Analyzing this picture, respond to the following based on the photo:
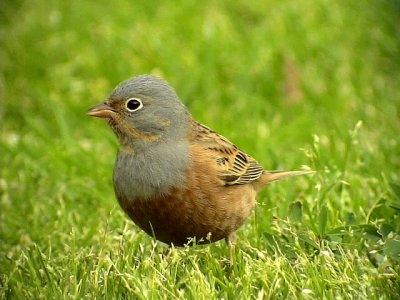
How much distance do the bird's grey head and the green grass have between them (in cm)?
54

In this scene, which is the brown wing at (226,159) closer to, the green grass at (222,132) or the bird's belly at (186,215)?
the bird's belly at (186,215)

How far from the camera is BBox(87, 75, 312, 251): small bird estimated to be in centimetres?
558

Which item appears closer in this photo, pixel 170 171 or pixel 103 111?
pixel 170 171

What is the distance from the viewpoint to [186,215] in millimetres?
5574

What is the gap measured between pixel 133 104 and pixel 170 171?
0.52 m

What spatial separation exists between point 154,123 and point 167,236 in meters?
0.66

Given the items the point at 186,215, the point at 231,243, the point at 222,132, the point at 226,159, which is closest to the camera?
the point at 186,215

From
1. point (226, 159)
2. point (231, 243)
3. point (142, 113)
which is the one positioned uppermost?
point (142, 113)

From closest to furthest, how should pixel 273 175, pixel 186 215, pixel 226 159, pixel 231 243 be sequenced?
pixel 186 215 → pixel 231 243 → pixel 226 159 → pixel 273 175

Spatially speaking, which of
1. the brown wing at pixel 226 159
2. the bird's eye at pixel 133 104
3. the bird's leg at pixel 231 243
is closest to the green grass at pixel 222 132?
the bird's leg at pixel 231 243

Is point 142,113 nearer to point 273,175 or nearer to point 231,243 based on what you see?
point 231,243

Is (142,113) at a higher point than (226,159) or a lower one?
higher

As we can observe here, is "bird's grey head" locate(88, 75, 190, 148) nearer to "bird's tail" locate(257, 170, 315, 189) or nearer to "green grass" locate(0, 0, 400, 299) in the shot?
"green grass" locate(0, 0, 400, 299)

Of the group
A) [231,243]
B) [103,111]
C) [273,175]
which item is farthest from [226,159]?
[103,111]
